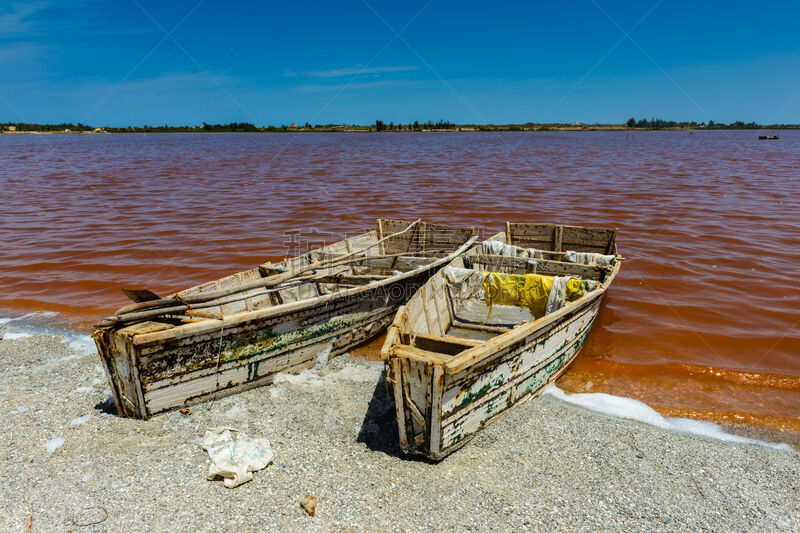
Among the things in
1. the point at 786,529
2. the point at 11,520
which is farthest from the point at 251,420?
the point at 786,529

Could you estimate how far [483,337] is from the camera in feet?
27.0

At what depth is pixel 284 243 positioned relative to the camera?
1741 cm

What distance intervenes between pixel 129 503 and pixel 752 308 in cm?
1317

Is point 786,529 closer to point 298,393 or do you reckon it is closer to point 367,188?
point 298,393

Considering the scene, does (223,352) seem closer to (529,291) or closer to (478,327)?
(478,327)

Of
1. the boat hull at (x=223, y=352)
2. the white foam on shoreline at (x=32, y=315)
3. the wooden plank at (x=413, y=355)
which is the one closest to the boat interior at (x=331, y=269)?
the boat hull at (x=223, y=352)

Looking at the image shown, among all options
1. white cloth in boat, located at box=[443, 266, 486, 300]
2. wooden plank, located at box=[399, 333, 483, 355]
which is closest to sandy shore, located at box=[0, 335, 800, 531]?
wooden plank, located at box=[399, 333, 483, 355]

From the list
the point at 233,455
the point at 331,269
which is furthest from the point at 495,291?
the point at 233,455

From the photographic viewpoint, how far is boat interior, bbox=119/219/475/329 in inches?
291

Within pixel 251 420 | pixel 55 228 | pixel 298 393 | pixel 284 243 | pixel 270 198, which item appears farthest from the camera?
pixel 270 198

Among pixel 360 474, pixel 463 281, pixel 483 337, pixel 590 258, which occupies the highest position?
pixel 590 258

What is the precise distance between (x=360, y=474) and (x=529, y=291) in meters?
4.83

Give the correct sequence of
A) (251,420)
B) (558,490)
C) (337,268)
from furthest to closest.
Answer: (337,268), (251,420), (558,490)

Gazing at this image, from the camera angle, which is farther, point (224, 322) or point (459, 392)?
point (224, 322)
